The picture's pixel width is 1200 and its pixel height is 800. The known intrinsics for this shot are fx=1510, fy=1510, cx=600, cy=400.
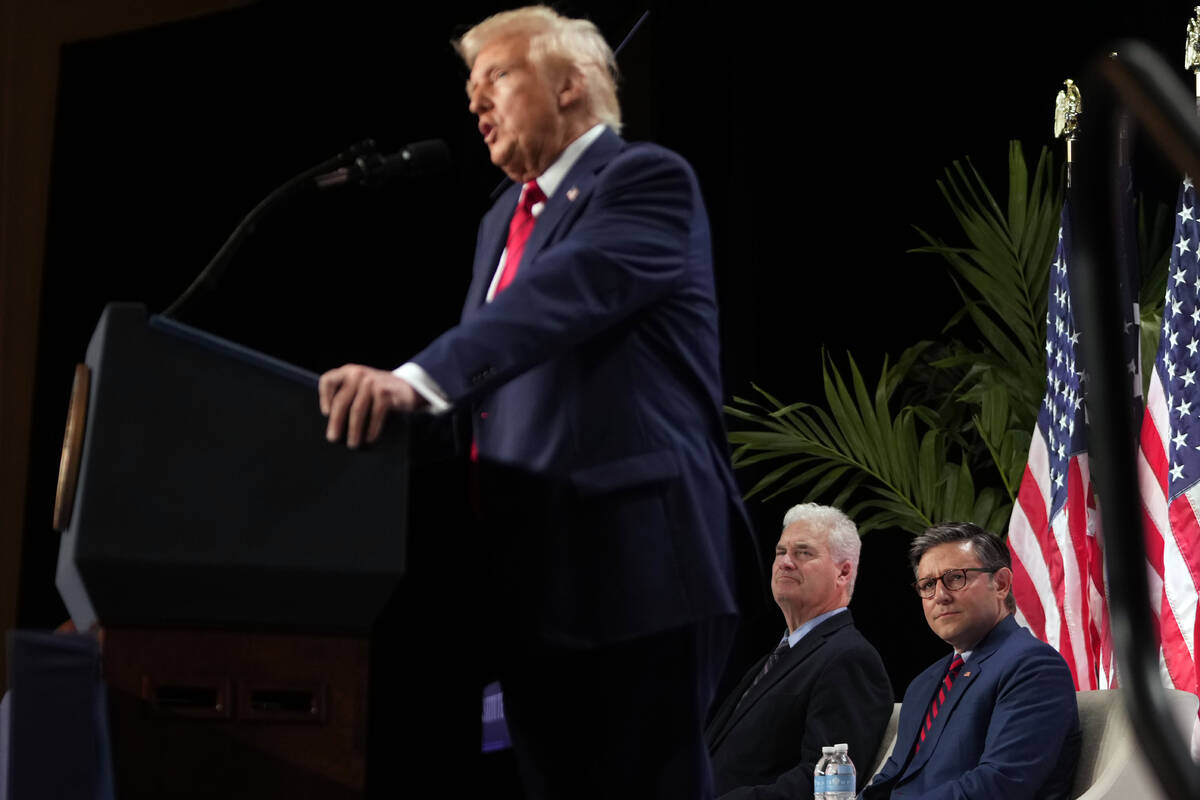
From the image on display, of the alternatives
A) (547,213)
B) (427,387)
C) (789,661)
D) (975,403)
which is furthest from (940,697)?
(427,387)

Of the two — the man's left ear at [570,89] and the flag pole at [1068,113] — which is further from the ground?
the flag pole at [1068,113]

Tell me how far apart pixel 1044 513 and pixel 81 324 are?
2.96 meters

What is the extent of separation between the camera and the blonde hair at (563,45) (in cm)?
171

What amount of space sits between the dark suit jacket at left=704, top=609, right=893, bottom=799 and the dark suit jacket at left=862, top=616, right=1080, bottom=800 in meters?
0.13

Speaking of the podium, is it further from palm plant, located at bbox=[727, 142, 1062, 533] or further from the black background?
palm plant, located at bbox=[727, 142, 1062, 533]

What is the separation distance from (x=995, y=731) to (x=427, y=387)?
2224mm

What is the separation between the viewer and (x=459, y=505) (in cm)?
170

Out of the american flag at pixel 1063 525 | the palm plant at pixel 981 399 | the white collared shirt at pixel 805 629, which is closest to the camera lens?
the white collared shirt at pixel 805 629

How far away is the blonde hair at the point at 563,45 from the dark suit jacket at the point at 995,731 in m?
1.94

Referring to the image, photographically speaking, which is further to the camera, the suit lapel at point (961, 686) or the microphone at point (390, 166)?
the suit lapel at point (961, 686)

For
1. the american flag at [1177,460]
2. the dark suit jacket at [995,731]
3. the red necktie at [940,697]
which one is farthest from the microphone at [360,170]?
the american flag at [1177,460]

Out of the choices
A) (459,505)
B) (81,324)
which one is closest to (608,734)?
(459,505)

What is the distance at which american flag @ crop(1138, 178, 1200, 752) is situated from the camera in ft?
13.3

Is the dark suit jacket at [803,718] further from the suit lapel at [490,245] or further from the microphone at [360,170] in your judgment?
the microphone at [360,170]
